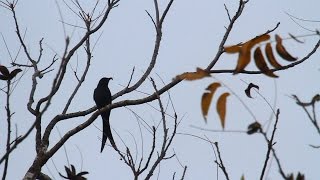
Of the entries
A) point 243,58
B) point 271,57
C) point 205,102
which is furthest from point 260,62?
point 205,102

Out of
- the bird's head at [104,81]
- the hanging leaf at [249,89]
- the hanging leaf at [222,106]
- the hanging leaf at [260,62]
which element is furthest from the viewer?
the bird's head at [104,81]

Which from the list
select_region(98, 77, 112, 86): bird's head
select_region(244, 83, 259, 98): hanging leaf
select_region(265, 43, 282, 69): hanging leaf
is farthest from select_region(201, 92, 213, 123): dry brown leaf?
select_region(98, 77, 112, 86): bird's head

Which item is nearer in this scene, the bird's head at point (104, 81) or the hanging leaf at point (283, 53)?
the hanging leaf at point (283, 53)

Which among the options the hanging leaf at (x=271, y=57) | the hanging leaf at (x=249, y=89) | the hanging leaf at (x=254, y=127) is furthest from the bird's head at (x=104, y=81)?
the hanging leaf at (x=254, y=127)

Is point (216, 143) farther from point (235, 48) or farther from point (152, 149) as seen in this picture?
point (235, 48)

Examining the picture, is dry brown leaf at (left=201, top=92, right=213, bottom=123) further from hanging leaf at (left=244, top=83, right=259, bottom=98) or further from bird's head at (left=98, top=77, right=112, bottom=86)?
bird's head at (left=98, top=77, right=112, bottom=86)

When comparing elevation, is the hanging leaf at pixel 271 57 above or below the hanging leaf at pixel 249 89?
below

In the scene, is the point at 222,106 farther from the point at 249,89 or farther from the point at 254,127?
the point at 249,89

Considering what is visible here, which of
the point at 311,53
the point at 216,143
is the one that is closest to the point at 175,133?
the point at 216,143

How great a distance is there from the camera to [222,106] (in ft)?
4.66

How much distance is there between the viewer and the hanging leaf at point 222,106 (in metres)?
1.37

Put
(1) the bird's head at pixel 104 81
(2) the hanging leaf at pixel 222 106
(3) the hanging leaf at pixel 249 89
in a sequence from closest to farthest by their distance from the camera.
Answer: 1. (2) the hanging leaf at pixel 222 106
2. (3) the hanging leaf at pixel 249 89
3. (1) the bird's head at pixel 104 81

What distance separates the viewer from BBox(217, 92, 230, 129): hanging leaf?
137 cm

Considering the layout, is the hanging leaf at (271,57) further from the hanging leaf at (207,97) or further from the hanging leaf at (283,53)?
the hanging leaf at (207,97)
